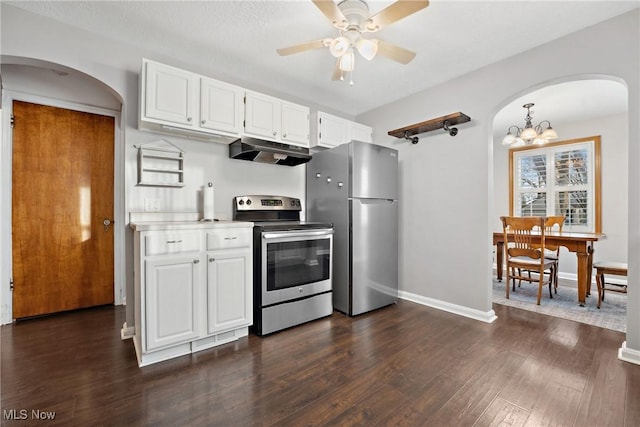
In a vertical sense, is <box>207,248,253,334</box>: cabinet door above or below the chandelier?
below

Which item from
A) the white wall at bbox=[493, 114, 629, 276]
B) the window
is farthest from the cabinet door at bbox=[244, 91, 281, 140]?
the white wall at bbox=[493, 114, 629, 276]

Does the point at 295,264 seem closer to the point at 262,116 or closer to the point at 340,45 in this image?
the point at 262,116

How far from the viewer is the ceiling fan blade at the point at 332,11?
160 cm

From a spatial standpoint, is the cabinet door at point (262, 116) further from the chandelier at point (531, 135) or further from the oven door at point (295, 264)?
the chandelier at point (531, 135)

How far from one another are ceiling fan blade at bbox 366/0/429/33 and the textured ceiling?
33 cm

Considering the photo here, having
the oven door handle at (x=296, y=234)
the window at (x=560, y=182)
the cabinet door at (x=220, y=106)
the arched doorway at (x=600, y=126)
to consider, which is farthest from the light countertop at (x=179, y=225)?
the window at (x=560, y=182)

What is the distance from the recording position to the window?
4.41 metres

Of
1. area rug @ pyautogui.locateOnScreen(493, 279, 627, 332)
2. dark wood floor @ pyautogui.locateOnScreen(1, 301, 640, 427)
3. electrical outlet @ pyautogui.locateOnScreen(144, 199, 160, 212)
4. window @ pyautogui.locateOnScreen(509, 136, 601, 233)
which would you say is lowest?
dark wood floor @ pyautogui.locateOnScreen(1, 301, 640, 427)

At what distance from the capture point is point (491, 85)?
111 inches

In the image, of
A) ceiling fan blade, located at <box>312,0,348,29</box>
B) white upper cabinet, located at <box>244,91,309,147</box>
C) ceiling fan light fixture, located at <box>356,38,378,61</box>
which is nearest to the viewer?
ceiling fan blade, located at <box>312,0,348,29</box>

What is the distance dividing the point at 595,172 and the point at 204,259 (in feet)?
18.4

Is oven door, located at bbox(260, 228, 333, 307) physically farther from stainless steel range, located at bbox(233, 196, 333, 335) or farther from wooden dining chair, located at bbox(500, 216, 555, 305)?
wooden dining chair, located at bbox(500, 216, 555, 305)

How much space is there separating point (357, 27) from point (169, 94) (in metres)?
1.55

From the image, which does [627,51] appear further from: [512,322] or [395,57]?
[512,322]
